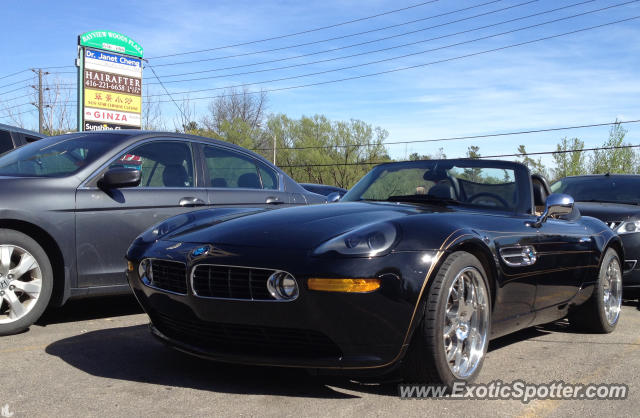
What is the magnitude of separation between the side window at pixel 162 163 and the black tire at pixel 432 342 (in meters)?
2.96

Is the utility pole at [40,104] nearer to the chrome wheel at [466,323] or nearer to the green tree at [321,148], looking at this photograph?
the green tree at [321,148]

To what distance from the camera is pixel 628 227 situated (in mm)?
7160

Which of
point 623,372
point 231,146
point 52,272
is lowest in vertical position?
point 623,372

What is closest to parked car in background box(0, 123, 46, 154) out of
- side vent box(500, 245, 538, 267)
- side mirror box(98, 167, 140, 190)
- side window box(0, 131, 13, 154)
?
side window box(0, 131, 13, 154)

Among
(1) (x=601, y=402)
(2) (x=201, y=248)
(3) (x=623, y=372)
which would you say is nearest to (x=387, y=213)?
(2) (x=201, y=248)

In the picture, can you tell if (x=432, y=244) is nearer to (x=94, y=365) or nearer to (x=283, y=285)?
(x=283, y=285)

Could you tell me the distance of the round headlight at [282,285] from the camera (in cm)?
314

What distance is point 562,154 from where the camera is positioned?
128ft

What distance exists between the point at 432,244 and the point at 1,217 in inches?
113

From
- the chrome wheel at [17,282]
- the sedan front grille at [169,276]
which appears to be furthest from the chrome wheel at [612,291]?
the chrome wheel at [17,282]

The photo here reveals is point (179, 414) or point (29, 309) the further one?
point (29, 309)

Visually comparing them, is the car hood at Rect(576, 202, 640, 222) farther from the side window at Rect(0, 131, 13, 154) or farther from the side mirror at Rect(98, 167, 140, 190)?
the side window at Rect(0, 131, 13, 154)

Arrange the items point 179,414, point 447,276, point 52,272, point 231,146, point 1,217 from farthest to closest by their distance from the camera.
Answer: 1. point 231,146
2. point 52,272
3. point 1,217
4. point 447,276
5. point 179,414

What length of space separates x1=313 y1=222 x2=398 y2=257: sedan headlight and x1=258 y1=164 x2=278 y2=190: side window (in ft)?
10.3
